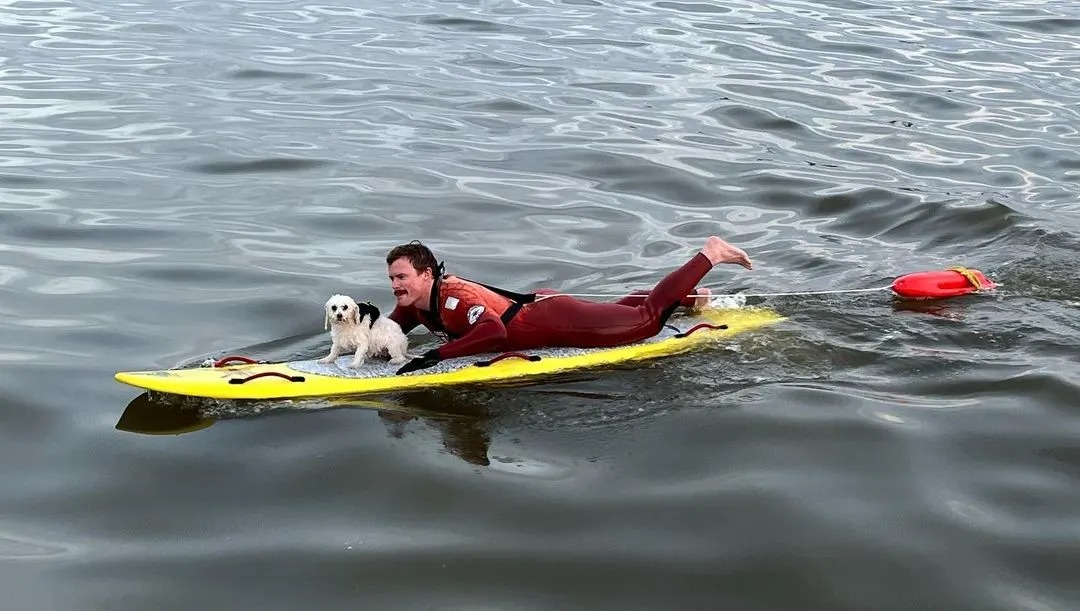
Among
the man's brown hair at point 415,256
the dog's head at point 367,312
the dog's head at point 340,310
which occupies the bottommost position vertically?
the dog's head at point 367,312

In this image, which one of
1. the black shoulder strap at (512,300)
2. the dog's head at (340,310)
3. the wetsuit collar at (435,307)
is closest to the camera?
the dog's head at (340,310)

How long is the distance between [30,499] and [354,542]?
1921 mm

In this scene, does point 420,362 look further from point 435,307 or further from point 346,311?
point 346,311

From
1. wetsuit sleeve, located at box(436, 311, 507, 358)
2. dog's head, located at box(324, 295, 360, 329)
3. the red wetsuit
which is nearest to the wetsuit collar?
the red wetsuit

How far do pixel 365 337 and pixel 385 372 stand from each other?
28 centimetres

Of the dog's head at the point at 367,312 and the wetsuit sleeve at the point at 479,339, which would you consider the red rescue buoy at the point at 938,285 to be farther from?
the dog's head at the point at 367,312

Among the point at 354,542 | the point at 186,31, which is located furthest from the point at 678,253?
the point at 186,31

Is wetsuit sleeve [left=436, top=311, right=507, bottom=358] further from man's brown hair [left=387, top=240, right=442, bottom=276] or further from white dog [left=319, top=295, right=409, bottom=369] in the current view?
man's brown hair [left=387, top=240, right=442, bottom=276]

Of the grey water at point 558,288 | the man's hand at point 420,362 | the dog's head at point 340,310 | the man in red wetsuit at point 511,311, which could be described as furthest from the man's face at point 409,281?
the grey water at point 558,288

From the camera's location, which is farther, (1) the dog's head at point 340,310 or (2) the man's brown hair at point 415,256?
(2) the man's brown hair at point 415,256

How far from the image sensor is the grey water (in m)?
5.46

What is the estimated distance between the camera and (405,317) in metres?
8.17

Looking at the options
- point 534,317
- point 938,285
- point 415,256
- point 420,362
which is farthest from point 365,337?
point 938,285

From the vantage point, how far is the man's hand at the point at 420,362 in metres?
7.65
